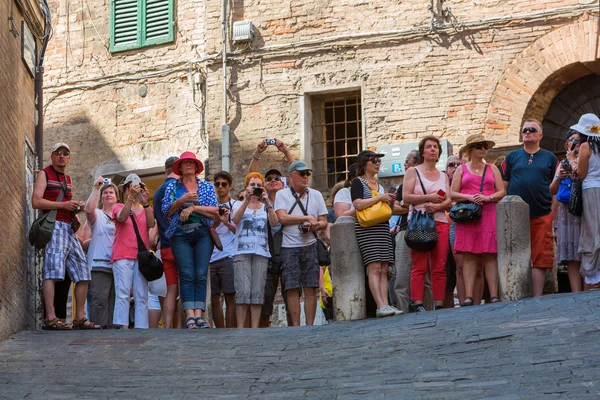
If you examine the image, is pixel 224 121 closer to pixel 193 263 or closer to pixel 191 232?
pixel 191 232

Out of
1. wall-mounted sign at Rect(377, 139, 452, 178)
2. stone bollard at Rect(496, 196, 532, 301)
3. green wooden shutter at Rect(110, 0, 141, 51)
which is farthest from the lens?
green wooden shutter at Rect(110, 0, 141, 51)

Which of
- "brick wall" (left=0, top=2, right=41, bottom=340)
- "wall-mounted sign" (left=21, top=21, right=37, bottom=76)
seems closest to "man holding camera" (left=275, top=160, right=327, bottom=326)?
"brick wall" (left=0, top=2, right=41, bottom=340)

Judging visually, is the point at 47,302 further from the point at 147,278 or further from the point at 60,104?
the point at 60,104

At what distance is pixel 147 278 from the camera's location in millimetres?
13164

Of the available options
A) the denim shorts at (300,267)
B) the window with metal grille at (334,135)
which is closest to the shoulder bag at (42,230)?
the denim shorts at (300,267)

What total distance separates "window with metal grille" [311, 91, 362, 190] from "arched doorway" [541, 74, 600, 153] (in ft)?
10.3

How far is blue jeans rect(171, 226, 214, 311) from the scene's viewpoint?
12.7m

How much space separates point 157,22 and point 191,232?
1061 centimetres

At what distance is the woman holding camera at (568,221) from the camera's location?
487 inches

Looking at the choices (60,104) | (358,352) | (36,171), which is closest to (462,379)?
(358,352)

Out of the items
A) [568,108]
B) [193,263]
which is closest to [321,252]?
[193,263]

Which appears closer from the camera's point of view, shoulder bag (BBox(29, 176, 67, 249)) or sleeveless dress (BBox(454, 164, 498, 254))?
sleeveless dress (BBox(454, 164, 498, 254))

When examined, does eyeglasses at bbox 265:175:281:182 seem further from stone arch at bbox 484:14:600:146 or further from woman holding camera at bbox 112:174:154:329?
stone arch at bbox 484:14:600:146

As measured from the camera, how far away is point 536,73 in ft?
64.2
